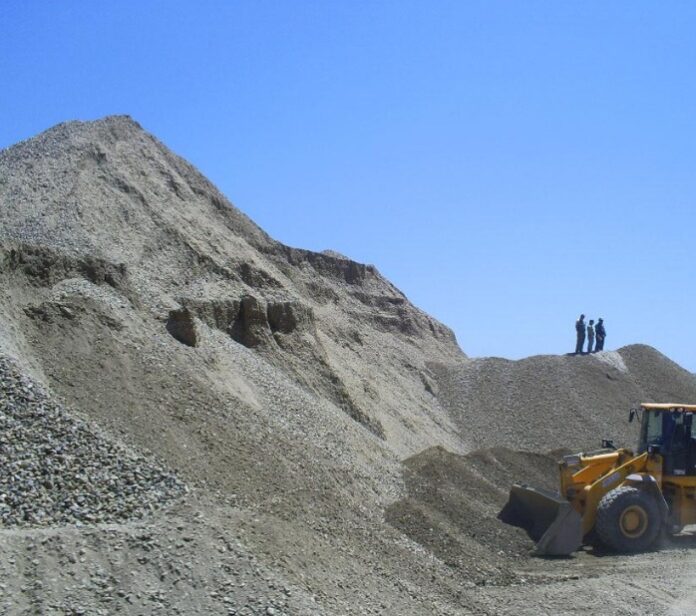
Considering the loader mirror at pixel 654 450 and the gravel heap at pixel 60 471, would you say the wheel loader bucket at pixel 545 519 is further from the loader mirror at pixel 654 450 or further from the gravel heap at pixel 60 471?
the gravel heap at pixel 60 471

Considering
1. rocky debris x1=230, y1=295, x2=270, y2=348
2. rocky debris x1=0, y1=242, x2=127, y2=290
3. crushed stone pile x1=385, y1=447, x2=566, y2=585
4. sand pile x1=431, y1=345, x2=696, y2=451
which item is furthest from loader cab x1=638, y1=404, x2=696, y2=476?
sand pile x1=431, y1=345, x2=696, y2=451

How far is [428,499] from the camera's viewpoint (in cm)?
1766

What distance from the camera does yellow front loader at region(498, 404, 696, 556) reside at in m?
15.9

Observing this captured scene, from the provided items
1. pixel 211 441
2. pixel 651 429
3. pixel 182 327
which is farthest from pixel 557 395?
pixel 211 441

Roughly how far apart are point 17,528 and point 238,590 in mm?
2458

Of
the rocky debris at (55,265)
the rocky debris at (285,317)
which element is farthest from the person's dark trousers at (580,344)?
the rocky debris at (55,265)

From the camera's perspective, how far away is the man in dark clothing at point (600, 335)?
138 feet

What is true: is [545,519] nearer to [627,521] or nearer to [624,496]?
[627,521]

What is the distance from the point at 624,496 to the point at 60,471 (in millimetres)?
9439

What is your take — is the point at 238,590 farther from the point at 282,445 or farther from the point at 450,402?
the point at 450,402

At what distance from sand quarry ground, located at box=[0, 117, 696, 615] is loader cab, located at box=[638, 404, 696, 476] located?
128 centimetres

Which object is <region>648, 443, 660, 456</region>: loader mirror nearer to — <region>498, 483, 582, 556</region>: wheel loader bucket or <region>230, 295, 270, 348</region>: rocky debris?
<region>498, 483, 582, 556</region>: wheel loader bucket

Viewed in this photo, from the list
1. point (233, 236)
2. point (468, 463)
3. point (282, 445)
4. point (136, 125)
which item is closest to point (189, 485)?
point (282, 445)

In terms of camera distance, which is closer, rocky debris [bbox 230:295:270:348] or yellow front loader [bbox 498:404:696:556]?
yellow front loader [bbox 498:404:696:556]
